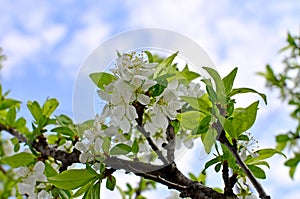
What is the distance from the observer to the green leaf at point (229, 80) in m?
0.76

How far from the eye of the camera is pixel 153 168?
76 centimetres

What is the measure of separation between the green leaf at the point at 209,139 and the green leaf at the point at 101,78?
199 millimetres

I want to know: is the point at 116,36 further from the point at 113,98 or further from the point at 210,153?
the point at 210,153

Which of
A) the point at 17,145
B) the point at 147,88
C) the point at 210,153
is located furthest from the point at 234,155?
the point at 17,145

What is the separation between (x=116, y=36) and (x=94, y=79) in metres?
0.10

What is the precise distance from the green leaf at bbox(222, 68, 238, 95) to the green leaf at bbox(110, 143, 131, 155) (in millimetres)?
206

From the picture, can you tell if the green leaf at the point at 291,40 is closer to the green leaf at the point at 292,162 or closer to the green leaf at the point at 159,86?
the green leaf at the point at 292,162

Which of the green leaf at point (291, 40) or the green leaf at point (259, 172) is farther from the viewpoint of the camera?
the green leaf at point (291, 40)

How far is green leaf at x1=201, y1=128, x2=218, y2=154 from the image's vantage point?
2.40 feet

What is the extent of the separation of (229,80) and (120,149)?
23cm

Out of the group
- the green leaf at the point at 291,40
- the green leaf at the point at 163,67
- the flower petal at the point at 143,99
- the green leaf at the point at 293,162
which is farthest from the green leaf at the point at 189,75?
the green leaf at the point at 291,40

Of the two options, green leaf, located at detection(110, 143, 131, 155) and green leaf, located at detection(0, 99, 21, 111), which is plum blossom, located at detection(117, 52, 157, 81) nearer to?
green leaf, located at detection(110, 143, 131, 155)

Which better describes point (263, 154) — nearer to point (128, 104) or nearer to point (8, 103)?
point (128, 104)

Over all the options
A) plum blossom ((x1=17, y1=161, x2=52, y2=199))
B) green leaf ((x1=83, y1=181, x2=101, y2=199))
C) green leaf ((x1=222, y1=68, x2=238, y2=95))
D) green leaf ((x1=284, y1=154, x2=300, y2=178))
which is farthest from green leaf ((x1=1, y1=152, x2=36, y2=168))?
green leaf ((x1=284, y1=154, x2=300, y2=178))
